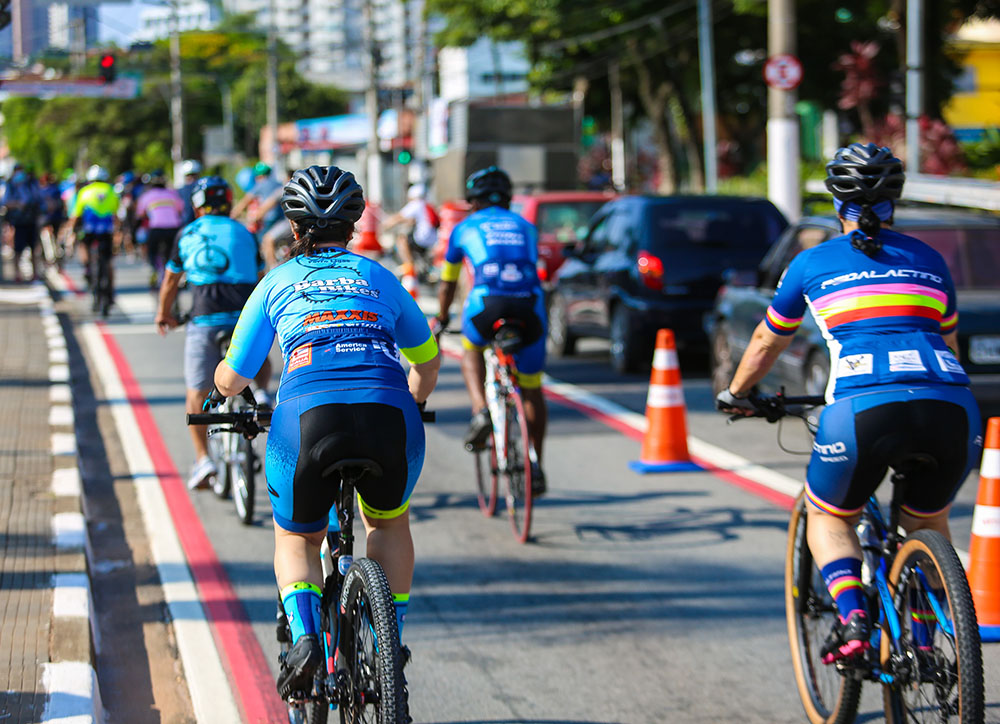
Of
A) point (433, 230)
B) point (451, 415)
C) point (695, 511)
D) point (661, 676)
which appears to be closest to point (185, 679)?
point (661, 676)

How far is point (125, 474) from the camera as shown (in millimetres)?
9086

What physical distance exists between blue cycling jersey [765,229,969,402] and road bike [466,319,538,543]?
10.1 ft

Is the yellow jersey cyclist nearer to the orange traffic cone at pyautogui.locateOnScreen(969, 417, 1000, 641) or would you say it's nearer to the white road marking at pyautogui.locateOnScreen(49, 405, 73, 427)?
the white road marking at pyautogui.locateOnScreen(49, 405, 73, 427)

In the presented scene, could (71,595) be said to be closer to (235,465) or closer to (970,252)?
(235,465)

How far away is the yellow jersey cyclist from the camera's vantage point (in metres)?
18.0

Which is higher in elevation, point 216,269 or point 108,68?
point 108,68

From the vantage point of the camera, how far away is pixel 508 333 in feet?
25.4

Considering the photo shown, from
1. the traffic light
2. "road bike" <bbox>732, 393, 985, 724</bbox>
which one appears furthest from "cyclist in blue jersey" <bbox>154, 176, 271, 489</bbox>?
the traffic light

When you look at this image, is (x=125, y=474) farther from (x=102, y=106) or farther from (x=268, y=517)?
(x=102, y=106)

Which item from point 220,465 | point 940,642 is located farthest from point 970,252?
point 940,642

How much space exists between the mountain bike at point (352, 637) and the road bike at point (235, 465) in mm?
3128

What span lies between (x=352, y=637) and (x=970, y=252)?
7206mm

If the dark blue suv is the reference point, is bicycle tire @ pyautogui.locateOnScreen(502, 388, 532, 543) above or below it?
below

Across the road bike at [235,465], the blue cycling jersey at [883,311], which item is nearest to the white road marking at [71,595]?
the road bike at [235,465]
